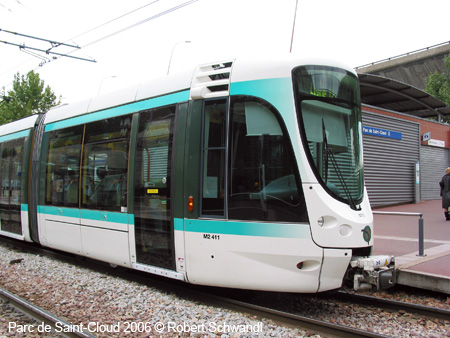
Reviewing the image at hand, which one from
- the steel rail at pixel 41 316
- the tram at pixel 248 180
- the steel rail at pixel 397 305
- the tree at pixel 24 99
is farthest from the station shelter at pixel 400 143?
the tree at pixel 24 99

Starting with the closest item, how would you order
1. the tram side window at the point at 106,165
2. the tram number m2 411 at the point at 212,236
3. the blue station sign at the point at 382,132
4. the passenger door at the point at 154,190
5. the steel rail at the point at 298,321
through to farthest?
the steel rail at the point at 298,321 → the tram number m2 411 at the point at 212,236 → the passenger door at the point at 154,190 → the tram side window at the point at 106,165 → the blue station sign at the point at 382,132

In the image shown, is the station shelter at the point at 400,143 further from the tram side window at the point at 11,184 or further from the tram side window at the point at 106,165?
the tram side window at the point at 11,184

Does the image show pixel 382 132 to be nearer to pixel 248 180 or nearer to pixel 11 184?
pixel 248 180

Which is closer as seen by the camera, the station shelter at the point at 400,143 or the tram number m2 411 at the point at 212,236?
the tram number m2 411 at the point at 212,236

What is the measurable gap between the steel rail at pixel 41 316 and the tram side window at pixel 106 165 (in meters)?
1.79

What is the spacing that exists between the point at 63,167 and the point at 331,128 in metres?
5.39

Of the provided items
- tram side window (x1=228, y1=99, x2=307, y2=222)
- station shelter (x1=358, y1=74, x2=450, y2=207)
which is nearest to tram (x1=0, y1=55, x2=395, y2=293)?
tram side window (x1=228, y1=99, x2=307, y2=222)

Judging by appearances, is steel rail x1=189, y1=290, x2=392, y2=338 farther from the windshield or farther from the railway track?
the windshield

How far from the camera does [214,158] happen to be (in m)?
4.92

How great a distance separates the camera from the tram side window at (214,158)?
4.84 meters

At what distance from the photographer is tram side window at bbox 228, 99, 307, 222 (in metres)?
4.47

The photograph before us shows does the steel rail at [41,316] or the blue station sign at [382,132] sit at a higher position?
the blue station sign at [382,132]

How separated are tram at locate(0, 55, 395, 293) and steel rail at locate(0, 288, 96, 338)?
1.35 meters

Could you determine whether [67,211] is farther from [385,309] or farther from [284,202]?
[385,309]
